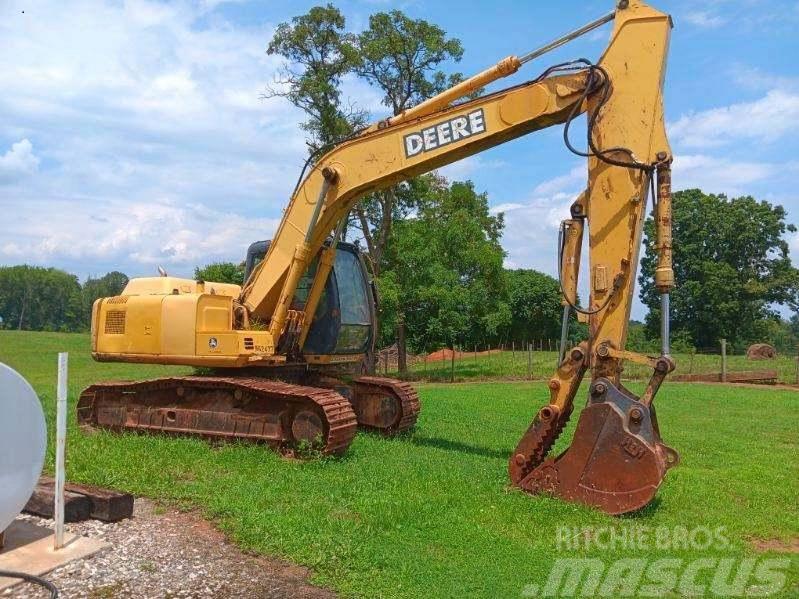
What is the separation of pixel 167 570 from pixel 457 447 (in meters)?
5.34

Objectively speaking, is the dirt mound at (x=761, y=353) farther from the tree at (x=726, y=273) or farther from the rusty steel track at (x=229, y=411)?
the rusty steel track at (x=229, y=411)

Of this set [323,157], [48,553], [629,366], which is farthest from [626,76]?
[629,366]

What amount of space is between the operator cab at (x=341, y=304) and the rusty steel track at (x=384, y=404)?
542 millimetres

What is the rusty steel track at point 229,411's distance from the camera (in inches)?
325

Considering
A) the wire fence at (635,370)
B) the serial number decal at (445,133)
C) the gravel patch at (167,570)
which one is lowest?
the gravel patch at (167,570)

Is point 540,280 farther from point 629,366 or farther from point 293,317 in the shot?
point 293,317

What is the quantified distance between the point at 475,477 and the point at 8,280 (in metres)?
96.4

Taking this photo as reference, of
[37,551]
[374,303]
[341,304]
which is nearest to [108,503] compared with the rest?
[37,551]

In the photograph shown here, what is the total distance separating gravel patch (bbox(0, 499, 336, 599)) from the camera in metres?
4.51

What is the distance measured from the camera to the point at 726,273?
4769cm

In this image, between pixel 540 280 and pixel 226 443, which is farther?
pixel 540 280

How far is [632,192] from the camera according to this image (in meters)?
6.91

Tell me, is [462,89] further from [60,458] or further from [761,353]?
[761,353]

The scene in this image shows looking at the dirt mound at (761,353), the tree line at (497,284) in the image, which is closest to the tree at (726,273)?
the tree line at (497,284)
